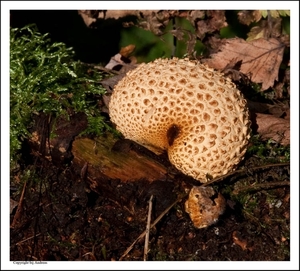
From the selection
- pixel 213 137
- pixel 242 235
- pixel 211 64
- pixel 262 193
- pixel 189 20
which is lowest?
pixel 242 235

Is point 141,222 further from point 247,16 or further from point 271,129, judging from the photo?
point 247,16

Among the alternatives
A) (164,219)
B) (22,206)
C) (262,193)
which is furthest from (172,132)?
(22,206)

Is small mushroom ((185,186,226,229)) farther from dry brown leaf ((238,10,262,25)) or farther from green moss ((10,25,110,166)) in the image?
dry brown leaf ((238,10,262,25))

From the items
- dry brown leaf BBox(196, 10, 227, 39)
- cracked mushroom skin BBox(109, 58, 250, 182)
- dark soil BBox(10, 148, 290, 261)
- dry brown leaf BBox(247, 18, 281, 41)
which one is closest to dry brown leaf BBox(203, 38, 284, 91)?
dry brown leaf BBox(247, 18, 281, 41)

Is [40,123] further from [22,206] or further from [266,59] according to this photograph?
[266,59]

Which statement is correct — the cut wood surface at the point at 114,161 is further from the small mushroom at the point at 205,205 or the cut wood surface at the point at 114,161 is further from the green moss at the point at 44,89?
the small mushroom at the point at 205,205

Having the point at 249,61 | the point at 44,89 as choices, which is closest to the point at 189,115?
the point at 249,61

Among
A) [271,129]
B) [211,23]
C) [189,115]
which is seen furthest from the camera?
[211,23]
